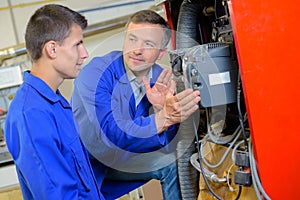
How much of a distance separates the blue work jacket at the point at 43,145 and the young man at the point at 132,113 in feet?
0.63

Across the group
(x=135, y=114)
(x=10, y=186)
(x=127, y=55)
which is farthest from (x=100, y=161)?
(x=10, y=186)


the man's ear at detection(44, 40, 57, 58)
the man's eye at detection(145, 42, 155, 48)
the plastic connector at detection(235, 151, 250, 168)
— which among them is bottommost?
the plastic connector at detection(235, 151, 250, 168)

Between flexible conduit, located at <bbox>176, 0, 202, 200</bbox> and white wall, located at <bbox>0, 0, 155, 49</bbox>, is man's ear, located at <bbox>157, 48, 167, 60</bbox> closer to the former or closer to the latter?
flexible conduit, located at <bbox>176, 0, 202, 200</bbox>

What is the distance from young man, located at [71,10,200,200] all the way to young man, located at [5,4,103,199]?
0.15 m

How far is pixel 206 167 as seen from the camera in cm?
121

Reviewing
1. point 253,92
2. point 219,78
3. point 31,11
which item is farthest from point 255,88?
point 31,11

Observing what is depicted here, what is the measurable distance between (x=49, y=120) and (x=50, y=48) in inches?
9.0

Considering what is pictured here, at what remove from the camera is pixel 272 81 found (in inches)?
36.2

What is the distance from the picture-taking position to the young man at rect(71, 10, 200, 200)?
1227 mm

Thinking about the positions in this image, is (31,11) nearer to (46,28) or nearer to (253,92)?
(46,28)

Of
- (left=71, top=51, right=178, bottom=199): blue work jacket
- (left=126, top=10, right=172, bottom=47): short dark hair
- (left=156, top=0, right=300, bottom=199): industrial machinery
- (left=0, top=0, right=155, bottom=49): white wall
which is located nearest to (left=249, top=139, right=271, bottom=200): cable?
(left=156, top=0, right=300, bottom=199): industrial machinery

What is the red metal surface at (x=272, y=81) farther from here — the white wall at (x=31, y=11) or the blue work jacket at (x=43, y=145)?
the white wall at (x=31, y=11)

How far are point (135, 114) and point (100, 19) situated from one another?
5.05 feet

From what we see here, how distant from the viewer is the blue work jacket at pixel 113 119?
48.3 inches
